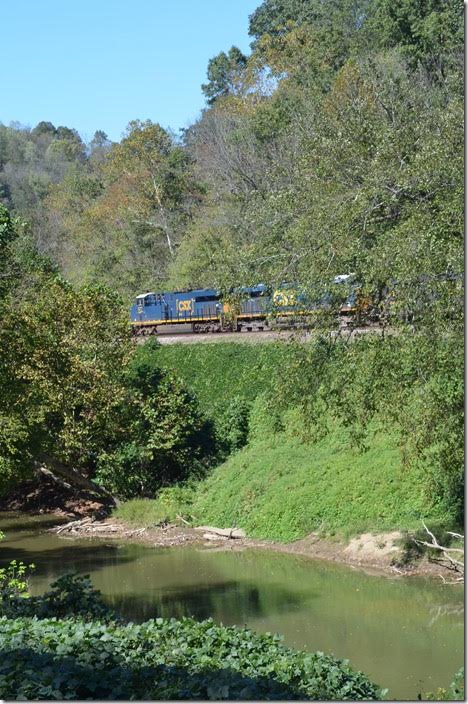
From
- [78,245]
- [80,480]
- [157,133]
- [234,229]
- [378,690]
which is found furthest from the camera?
[78,245]

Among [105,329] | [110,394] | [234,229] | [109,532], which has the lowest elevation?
[109,532]

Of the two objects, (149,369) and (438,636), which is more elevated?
(149,369)

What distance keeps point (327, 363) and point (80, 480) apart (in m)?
14.5

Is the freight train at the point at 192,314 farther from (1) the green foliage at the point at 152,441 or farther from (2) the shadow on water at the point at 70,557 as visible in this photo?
(2) the shadow on water at the point at 70,557

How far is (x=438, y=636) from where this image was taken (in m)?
16.7

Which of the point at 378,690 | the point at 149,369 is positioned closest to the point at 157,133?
the point at 149,369

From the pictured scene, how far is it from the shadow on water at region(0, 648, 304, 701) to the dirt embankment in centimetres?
1254

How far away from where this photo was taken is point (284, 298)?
17562 mm

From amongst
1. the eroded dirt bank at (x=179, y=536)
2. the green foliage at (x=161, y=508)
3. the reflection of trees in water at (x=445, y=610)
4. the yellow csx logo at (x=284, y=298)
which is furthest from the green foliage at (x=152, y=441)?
the reflection of trees in water at (x=445, y=610)

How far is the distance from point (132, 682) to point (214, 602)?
1240 centimetres

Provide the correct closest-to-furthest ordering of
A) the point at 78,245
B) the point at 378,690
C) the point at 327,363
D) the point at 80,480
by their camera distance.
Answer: the point at 378,690, the point at 327,363, the point at 80,480, the point at 78,245

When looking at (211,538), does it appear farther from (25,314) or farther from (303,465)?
(25,314)

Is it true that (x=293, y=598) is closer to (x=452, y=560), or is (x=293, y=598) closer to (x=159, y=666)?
(x=452, y=560)

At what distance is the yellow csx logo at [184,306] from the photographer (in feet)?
137
